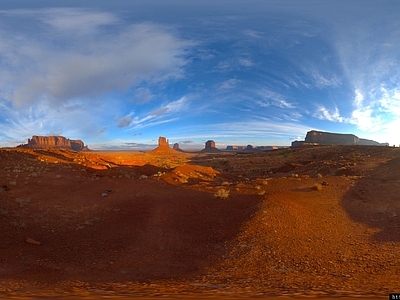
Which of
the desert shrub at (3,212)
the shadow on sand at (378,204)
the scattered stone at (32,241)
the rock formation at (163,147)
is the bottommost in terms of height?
the scattered stone at (32,241)

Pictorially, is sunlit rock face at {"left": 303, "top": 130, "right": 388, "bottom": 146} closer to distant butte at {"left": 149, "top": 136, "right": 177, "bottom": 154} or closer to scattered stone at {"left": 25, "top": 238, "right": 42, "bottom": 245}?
distant butte at {"left": 149, "top": 136, "right": 177, "bottom": 154}

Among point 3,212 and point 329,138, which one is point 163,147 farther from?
point 3,212

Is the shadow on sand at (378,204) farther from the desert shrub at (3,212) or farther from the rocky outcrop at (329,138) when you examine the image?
the rocky outcrop at (329,138)

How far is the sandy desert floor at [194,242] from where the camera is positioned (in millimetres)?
6414

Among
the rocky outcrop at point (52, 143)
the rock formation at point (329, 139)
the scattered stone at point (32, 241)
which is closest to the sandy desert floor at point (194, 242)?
the scattered stone at point (32, 241)

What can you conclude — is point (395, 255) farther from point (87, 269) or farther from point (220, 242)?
point (87, 269)

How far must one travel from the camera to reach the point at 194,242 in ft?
32.4

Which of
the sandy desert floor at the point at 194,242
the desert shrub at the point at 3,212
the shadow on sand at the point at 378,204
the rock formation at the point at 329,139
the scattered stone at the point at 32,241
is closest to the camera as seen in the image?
the sandy desert floor at the point at 194,242

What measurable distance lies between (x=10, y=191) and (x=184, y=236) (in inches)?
400

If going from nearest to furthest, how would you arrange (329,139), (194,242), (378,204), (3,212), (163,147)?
(194,242) → (3,212) → (378,204) → (329,139) → (163,147)

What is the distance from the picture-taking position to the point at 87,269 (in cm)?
773

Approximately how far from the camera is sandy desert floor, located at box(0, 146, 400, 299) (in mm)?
6414

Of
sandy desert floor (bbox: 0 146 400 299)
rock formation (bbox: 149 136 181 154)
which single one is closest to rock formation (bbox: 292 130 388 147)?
rock formation (bbox: 149 136 181 154)

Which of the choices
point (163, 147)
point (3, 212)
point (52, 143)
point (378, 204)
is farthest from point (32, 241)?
point (52, 143)
